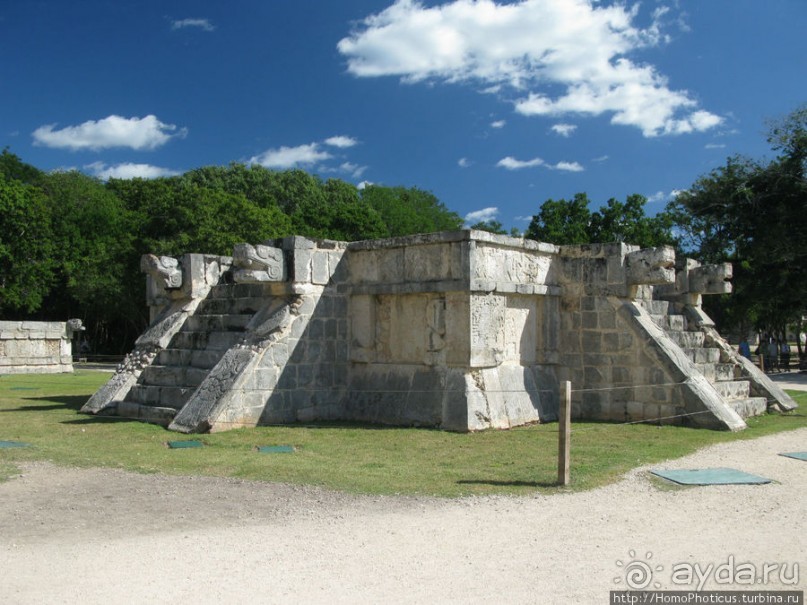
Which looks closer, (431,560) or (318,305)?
(431,560)

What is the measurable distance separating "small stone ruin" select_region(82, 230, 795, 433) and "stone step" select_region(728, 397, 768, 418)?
0.04m

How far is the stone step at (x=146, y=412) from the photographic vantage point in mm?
10414

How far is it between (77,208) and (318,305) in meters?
30.4

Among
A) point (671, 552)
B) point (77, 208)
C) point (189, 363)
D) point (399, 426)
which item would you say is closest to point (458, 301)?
point (399, 426)

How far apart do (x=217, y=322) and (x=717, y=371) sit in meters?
7.99

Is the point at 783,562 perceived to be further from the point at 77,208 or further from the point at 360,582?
the point at 77,208

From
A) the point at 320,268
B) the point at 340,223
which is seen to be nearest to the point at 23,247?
the point at 340,223

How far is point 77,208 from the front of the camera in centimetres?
3712

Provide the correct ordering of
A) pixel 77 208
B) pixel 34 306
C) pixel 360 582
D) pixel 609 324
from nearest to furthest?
pixel 360 582 < pixel 609 324 < pixel 34 306 < pixel 77 208

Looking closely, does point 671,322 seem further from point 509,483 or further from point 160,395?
point 160,395

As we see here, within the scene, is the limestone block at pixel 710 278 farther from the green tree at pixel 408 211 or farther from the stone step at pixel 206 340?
the green tree at pixel 408 211

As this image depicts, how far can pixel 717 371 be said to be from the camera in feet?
38.9

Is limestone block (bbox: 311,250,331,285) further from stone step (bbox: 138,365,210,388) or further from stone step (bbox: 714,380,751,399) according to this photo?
stone step (bbox: 714,380,751,399)

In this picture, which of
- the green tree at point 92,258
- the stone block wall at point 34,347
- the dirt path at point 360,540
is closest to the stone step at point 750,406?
Result: the dirt path at point 360,540
